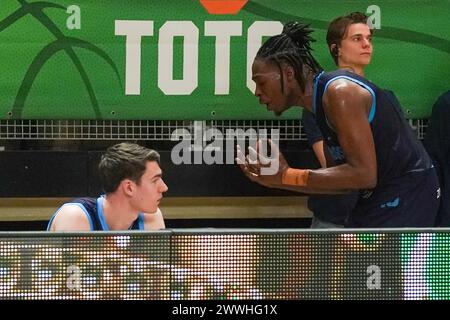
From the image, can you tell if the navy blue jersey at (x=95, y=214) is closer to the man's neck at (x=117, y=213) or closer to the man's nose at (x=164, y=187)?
the man's neck at (x=117, y=213)

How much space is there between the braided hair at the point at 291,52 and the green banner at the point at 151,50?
37mm

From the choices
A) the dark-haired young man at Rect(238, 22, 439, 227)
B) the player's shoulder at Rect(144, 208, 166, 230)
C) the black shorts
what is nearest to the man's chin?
the dark-haired young man at Rect(238, 22, 439, 227)

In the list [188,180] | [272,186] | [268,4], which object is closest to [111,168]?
[188,180]

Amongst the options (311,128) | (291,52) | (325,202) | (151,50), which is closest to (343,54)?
(291,52)

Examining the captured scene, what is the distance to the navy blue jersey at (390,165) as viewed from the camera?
4746 millimetres

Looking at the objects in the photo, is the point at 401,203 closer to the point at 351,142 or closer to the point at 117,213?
the point at 351,142

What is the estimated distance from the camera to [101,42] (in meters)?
4.91

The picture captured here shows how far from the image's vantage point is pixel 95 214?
4.75m

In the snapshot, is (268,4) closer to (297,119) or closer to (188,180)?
(297,119)

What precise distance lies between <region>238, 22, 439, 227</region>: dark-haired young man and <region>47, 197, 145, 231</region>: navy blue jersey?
0.61 metres

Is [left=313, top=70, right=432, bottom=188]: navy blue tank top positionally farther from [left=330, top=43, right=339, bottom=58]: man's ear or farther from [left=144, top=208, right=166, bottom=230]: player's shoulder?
[left=144, top=208, right=166, bottom=230]: player's shoulder

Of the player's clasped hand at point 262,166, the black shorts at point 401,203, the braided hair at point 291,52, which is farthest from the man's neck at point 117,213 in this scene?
the black shorts at point 401,203

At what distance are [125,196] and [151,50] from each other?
749 mm
